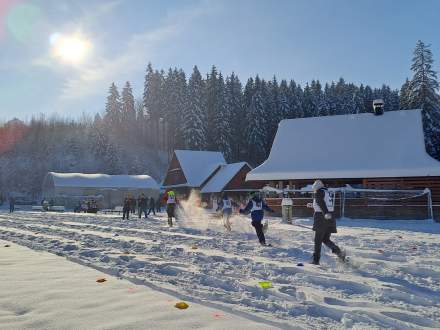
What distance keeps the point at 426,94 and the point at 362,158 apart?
26.6 m

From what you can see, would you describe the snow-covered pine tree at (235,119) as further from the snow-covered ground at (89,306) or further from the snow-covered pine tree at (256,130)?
the snow-covered ground at (89,306)

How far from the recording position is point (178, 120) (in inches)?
3164

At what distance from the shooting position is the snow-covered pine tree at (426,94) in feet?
162

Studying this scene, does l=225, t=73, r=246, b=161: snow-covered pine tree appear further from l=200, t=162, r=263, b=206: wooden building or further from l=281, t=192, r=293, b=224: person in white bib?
l=281, t=192, r=293, b=224: person in white bib


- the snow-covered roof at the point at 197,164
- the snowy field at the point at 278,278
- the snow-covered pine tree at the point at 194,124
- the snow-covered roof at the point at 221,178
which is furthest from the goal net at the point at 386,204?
the snow-covered pine tree at the point at 194,124

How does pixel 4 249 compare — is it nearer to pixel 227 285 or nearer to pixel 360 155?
pixel 227 285

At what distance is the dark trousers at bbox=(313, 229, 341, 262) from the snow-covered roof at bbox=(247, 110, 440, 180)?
713 inches

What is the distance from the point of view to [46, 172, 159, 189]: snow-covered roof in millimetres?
57281

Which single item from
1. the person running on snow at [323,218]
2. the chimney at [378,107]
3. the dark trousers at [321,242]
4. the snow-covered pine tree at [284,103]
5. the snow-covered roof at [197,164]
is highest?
the snow-covered pine tree at [284,103]

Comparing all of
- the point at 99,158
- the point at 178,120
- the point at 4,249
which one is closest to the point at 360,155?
the point at 4,249

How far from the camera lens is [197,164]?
5288 cm

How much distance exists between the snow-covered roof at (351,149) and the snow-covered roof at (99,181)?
30.2m

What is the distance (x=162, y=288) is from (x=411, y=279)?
4.17 m

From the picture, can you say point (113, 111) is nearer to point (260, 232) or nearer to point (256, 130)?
point (256, 130)
